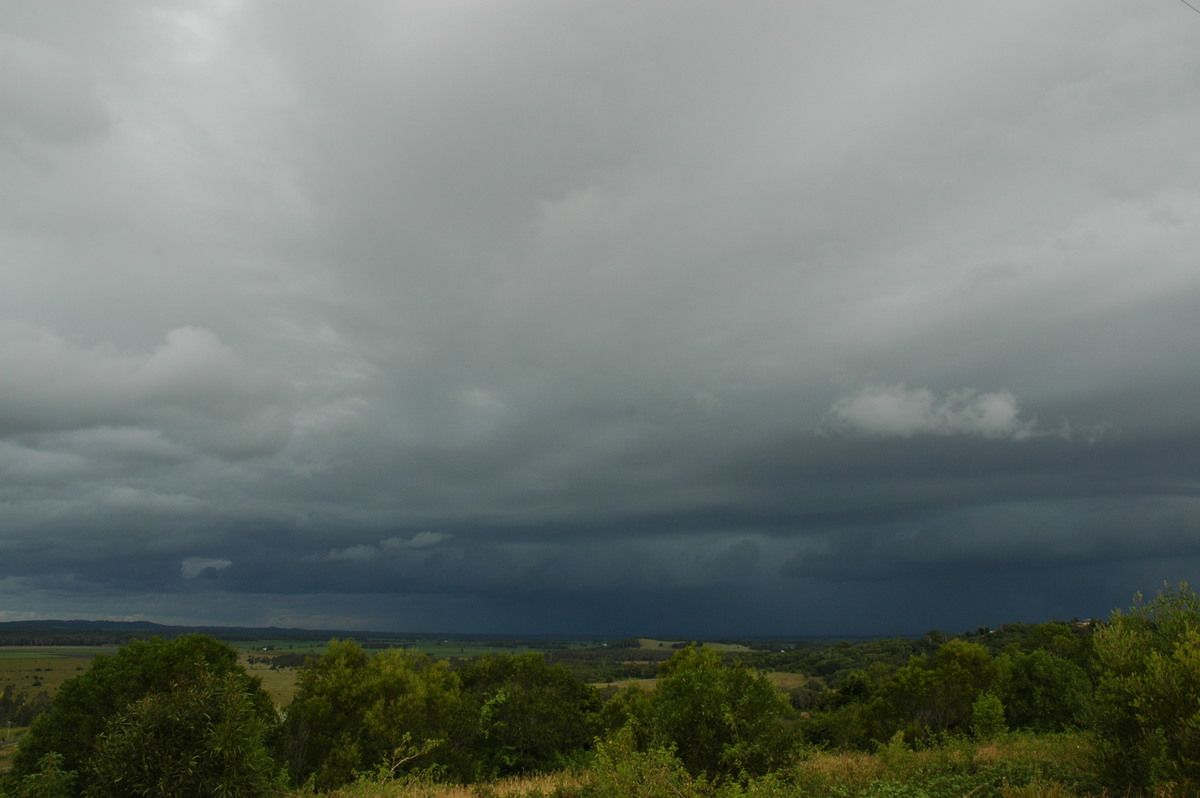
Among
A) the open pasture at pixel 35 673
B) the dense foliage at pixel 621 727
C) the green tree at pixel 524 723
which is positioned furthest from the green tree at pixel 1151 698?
the open pasture at pixel 35 673

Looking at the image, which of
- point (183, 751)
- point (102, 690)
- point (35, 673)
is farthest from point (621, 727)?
point (35, 673)

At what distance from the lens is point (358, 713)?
41500mm

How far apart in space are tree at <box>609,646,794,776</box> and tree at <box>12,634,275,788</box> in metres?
18.1

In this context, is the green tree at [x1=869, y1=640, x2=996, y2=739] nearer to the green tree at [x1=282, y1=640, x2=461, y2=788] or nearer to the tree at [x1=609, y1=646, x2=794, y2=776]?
the green tree at [x1=282, y1=640, x2=461, y2=788]

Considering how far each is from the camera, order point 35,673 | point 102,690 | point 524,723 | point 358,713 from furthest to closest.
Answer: point 35,673
point 524,723
point 358,713
point 102,690

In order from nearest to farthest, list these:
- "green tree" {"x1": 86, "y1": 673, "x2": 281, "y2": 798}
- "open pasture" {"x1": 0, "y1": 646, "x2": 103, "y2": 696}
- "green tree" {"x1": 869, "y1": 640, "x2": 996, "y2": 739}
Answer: "green tree" {"x1": 86, "y1": 673, "x2": 281, "y2": 798} < "green tree" {"x1": 869, "y1": 640, "x2": 996, "y2": 739} < "open pasture" {"x1": 0, "y1": 646, "x2": 103, "y2": 696}

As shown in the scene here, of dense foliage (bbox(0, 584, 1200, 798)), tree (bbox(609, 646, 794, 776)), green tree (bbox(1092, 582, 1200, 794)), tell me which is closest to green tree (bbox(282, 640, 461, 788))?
dense foliage (bbox(0, 584, 1200, 798))

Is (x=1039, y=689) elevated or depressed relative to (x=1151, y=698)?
depressed

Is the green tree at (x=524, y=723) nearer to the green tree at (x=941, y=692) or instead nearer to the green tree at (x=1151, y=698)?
the green tree at (x=941, y=692)

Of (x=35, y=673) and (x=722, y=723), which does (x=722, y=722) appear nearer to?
(x=722, y=723)

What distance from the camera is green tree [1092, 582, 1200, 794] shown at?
14.7m

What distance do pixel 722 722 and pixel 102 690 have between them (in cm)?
2788

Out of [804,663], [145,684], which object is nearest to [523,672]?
[145,684]

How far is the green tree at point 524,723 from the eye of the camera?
45844 mm
